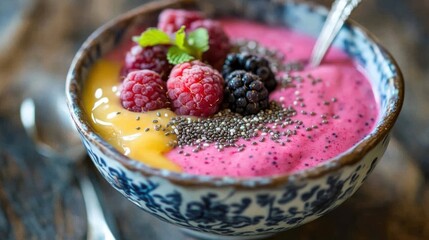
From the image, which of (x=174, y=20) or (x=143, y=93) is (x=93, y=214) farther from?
(x=174, y=20)

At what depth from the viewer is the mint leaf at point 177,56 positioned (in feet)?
4.46

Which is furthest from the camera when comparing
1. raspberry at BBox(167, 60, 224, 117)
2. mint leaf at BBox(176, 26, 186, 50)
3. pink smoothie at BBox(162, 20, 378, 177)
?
mint leaf at BBox(176, 26, 186, 50)

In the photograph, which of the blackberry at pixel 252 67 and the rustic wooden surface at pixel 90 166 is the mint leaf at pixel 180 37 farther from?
the rustic wooden surface at pixel 90 166

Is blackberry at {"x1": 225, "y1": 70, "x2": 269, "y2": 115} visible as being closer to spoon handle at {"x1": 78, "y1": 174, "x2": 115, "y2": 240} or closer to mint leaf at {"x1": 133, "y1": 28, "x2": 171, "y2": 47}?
mint leaf at {"x1": 133, "y1": 28, "x2": 171, "y2": 47}

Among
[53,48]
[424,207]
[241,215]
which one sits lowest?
[424,207]

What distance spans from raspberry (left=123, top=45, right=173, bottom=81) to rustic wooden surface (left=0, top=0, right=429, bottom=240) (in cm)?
38

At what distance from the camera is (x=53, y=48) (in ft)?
6.68

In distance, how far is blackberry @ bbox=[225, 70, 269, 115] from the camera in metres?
1.29

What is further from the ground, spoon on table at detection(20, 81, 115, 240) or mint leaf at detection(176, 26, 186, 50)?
mint leaf at detection(176, 26, 186, 50)

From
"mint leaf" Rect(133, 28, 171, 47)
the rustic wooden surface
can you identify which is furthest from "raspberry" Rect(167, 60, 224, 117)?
the rustic wooden surface

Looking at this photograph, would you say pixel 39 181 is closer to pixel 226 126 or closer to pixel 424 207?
pixel 226 126

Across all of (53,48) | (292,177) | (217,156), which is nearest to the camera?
(292,177)

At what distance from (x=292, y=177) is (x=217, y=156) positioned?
0.64 ft

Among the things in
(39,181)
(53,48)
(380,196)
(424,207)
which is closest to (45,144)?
(39,181)
